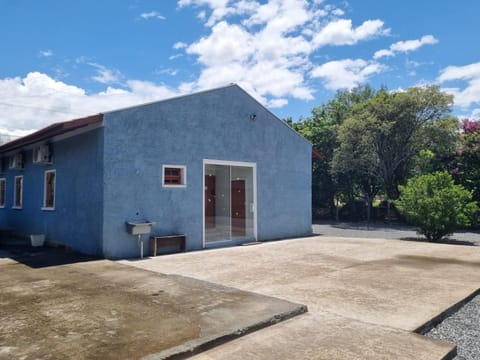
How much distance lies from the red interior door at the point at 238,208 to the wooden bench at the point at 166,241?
7.55 ft

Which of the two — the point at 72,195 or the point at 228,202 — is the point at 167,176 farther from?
the point at 72,195

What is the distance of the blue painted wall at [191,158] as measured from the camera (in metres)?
8.60

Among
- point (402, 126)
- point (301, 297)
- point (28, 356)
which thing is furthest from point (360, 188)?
point (28, 356)

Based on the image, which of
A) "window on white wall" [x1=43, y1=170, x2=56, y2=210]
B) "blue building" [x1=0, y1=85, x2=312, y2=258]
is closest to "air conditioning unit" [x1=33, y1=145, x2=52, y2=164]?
"blue building" [x1=0, y1=85, x2=312, y2=258]

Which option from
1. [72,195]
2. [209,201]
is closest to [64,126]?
[72,195]

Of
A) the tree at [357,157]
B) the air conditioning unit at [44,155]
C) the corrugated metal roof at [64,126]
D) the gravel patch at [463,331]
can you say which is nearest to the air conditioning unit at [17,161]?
the air conditioning unit at [44,155]

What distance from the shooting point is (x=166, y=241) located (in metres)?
9.30

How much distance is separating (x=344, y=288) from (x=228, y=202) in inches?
248

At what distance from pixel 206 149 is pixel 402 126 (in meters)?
14.5

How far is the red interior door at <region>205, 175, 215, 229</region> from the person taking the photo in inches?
420

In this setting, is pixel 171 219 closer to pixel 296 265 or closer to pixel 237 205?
pixel 237 205

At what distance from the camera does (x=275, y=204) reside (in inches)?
502

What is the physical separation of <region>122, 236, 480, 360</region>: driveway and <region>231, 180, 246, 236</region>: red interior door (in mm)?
937

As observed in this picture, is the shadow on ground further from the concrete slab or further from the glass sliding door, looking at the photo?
the glass sliding door
